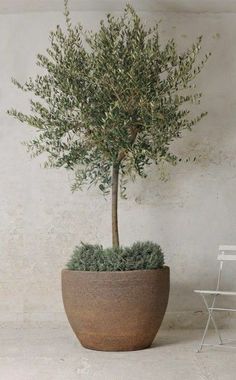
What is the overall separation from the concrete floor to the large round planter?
11cm

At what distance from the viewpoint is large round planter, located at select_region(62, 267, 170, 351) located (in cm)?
491

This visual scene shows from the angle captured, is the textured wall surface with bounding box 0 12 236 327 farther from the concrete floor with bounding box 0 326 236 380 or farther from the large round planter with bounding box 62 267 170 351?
the large round planter with bounding box 62 267 170 351

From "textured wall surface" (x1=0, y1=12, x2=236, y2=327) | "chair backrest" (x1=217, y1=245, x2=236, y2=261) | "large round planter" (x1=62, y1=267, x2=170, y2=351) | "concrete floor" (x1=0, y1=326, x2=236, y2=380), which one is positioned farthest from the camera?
"textured wall surface" (x1=0, y1=12, x2=236, y2=327)

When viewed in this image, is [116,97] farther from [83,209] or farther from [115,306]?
[115,306]

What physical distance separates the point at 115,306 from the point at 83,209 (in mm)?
1399

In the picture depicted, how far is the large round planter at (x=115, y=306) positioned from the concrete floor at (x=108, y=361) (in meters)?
0.11

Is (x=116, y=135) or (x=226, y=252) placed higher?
(x=116, y=135)

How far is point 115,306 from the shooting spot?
4.90 m

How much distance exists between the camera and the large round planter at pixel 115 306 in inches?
193

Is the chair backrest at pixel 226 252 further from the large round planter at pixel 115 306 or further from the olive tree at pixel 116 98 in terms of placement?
the olive tree at pixel 116 98

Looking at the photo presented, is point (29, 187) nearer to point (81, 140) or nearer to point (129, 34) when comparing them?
point (81, 140)

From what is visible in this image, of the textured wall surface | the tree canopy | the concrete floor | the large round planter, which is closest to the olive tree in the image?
the tree canopy

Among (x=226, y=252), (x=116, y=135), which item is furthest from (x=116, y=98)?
(x=226, y=252)

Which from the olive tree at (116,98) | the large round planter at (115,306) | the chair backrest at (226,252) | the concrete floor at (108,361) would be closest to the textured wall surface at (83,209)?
the chair backrest at (226,252)
